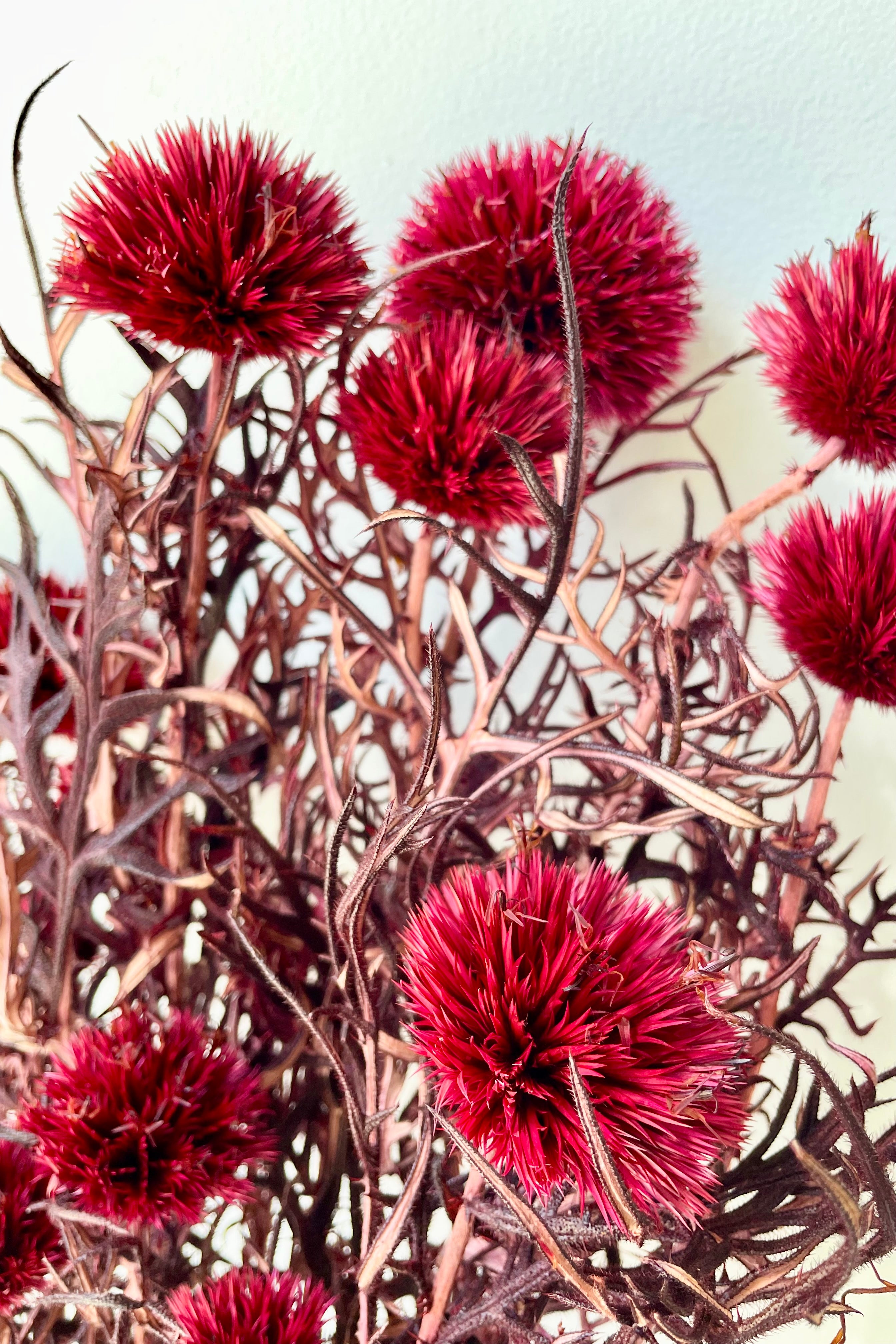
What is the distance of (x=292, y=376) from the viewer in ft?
1.02

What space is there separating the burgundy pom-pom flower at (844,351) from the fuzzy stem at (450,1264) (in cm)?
25

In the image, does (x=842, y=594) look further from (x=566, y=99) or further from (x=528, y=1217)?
(x=566, y=99)

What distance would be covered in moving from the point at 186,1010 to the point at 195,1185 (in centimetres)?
10

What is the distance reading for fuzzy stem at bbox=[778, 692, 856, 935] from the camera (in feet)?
1.04

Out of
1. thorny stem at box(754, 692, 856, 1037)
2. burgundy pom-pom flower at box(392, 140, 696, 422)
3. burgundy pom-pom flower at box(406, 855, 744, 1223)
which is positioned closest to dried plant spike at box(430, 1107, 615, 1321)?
burgundy pom-pom flower at box(406, 855, 744, 1223)

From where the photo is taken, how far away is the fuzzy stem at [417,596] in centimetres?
34

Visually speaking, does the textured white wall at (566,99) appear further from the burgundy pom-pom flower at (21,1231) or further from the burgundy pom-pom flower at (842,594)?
the burgundy pom-pom flower at (21,1231)

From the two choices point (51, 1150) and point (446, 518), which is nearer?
point (51, 1150)

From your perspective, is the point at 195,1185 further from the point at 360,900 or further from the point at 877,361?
the point at 877,361

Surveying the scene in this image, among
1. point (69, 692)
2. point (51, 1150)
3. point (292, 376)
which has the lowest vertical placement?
point (51, 1150)

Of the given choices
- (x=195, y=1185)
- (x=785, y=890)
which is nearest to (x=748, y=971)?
(x=785, y=890)

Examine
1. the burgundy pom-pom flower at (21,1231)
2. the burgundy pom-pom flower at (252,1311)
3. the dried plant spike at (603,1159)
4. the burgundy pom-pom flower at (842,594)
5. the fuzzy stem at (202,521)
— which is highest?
the burgundy pom-pom flower at (842,594)

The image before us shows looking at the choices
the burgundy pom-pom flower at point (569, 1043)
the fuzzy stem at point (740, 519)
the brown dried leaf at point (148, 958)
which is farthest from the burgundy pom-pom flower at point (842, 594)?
the brown dried leaf at point (148, 958)

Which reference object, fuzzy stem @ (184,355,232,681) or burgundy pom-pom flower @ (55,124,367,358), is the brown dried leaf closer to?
fuzzy stem @ (184,355,232,681)
